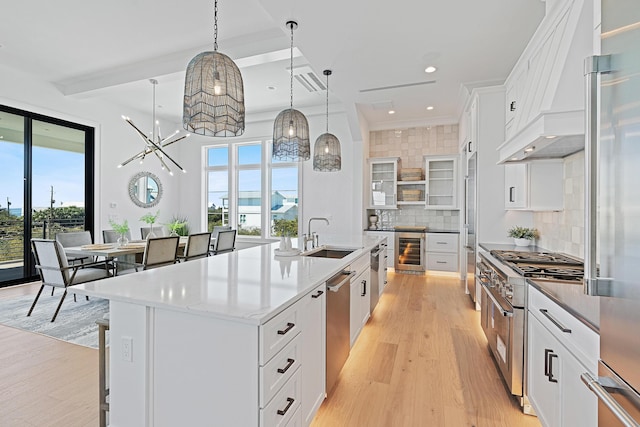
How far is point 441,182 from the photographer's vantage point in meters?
6.01

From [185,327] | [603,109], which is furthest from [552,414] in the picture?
[185,327]

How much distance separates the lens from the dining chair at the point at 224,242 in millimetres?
4973

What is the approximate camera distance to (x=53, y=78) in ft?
16.6

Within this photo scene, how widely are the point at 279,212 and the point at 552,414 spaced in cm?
601

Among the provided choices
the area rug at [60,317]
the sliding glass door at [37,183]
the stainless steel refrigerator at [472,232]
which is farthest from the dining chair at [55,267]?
the stainless steel refrigerator at [472,232]

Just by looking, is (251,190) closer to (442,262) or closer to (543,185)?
(442,262)

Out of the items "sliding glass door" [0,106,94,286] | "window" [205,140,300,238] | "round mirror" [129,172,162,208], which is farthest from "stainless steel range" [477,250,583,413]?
"round mirror" [129,172,162,208]

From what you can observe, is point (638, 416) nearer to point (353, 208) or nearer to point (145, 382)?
point (145, 382)

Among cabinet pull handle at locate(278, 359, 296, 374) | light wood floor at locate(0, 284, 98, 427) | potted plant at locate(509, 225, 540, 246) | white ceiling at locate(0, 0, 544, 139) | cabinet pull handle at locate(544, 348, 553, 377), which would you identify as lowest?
light wood floor at locate(0, 284, 98, 427)

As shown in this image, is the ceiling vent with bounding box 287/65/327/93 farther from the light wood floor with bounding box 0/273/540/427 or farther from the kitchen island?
the kitchen island

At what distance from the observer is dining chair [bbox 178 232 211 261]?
13.6 feet

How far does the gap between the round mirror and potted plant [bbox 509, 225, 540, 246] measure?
6.97 meters

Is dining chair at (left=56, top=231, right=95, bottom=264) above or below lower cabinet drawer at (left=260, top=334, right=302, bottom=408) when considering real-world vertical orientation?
above

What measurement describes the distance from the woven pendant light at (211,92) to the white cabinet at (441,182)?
4.84 m
